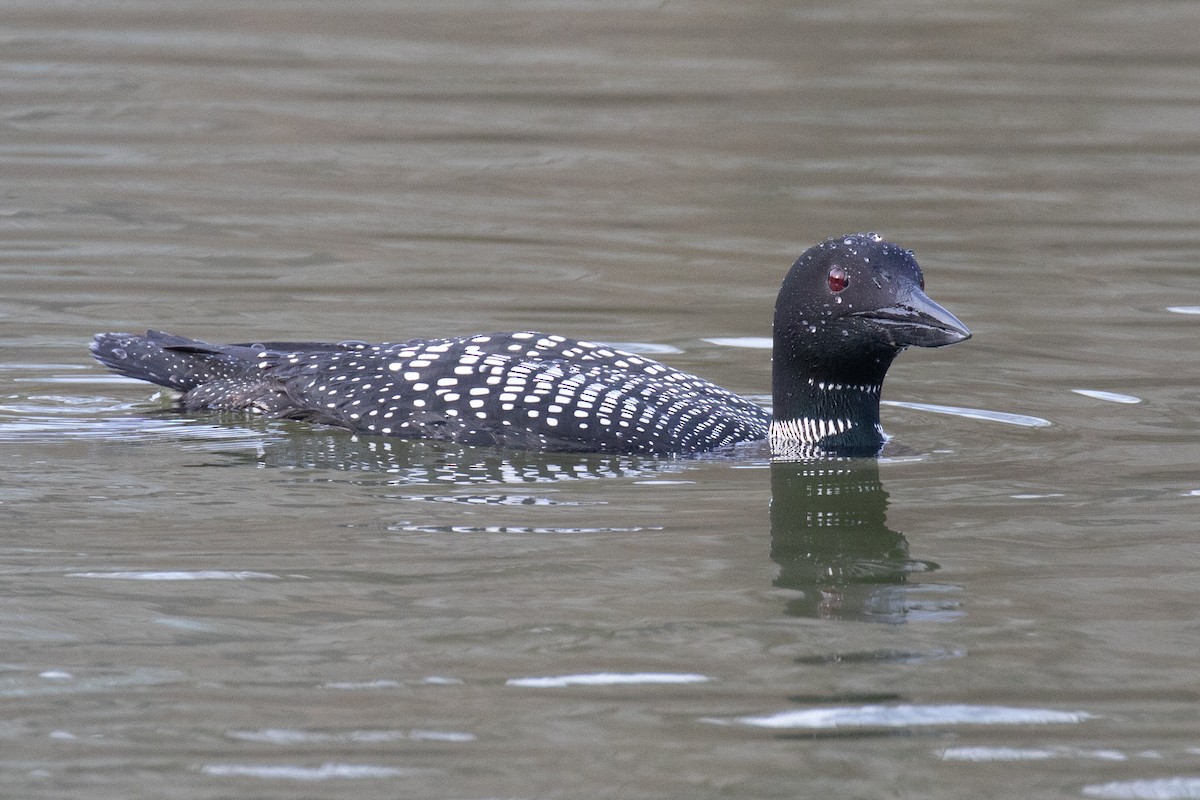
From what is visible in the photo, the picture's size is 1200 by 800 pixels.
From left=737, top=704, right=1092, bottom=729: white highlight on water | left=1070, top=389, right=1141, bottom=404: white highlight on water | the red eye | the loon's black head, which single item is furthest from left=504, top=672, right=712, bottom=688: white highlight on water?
left=1070, top=389, right=1141, bottom=404: white highlight on water

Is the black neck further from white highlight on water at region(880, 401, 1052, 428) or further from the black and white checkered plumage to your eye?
white highlight on water at region(880, 401, 1052, 428)

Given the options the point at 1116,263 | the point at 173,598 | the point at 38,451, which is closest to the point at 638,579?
the point at 173,598

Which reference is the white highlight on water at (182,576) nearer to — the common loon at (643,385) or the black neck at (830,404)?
the common loon at (643,385)

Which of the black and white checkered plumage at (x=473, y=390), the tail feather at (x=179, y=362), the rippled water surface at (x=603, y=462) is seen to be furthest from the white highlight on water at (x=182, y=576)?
the tail feather at (x=179, y=362)

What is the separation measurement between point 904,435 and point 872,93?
24.8ft

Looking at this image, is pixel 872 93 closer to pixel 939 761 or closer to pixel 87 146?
pixel 87 146

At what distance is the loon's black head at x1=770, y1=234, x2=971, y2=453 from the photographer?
619 centimetres

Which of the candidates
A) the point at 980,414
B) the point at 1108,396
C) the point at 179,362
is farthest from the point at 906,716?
the point at 179,362

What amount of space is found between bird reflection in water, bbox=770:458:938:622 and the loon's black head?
0.45ft

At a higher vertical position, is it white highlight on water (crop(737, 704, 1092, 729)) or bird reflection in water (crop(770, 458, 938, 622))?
bird reflection in water (crop(770, 458, 938, 622))

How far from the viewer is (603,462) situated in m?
6.41

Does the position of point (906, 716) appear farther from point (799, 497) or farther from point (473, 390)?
point (473, 390)

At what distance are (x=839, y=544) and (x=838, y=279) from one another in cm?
108

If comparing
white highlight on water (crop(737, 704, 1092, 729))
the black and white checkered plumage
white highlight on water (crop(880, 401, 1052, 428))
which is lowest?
white highlight on water (crop(737, 704, 1092, 729))
